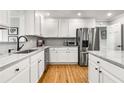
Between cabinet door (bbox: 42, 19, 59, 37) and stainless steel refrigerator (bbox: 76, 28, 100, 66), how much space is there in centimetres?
106

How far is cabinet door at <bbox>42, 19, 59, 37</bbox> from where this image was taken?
6520mm

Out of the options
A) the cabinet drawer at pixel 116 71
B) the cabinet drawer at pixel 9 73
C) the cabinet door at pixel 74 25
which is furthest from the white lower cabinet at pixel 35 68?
the cabinet door at pixel 74 25

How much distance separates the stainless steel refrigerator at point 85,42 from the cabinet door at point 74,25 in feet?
1.32

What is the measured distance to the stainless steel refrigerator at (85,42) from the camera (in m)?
5.85

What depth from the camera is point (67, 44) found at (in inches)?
260

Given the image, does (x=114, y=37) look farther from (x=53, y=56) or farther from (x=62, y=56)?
(x=53, y=56)

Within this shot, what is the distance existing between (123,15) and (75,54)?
2579 mm

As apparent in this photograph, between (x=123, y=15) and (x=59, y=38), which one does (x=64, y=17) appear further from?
(x=123, y=15)

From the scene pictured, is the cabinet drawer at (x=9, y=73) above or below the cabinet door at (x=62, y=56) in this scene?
above

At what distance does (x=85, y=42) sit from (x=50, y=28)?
1710mm

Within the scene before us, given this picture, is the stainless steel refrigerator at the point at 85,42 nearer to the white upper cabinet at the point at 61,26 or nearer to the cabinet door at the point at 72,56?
the cabinet door at the point at 72,56

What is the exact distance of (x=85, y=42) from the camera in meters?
6.06

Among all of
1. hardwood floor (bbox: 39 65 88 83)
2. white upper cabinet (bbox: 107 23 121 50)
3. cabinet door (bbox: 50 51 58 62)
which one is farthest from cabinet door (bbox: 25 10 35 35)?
white upper cabinet (bbox: 107 23 121 50)
